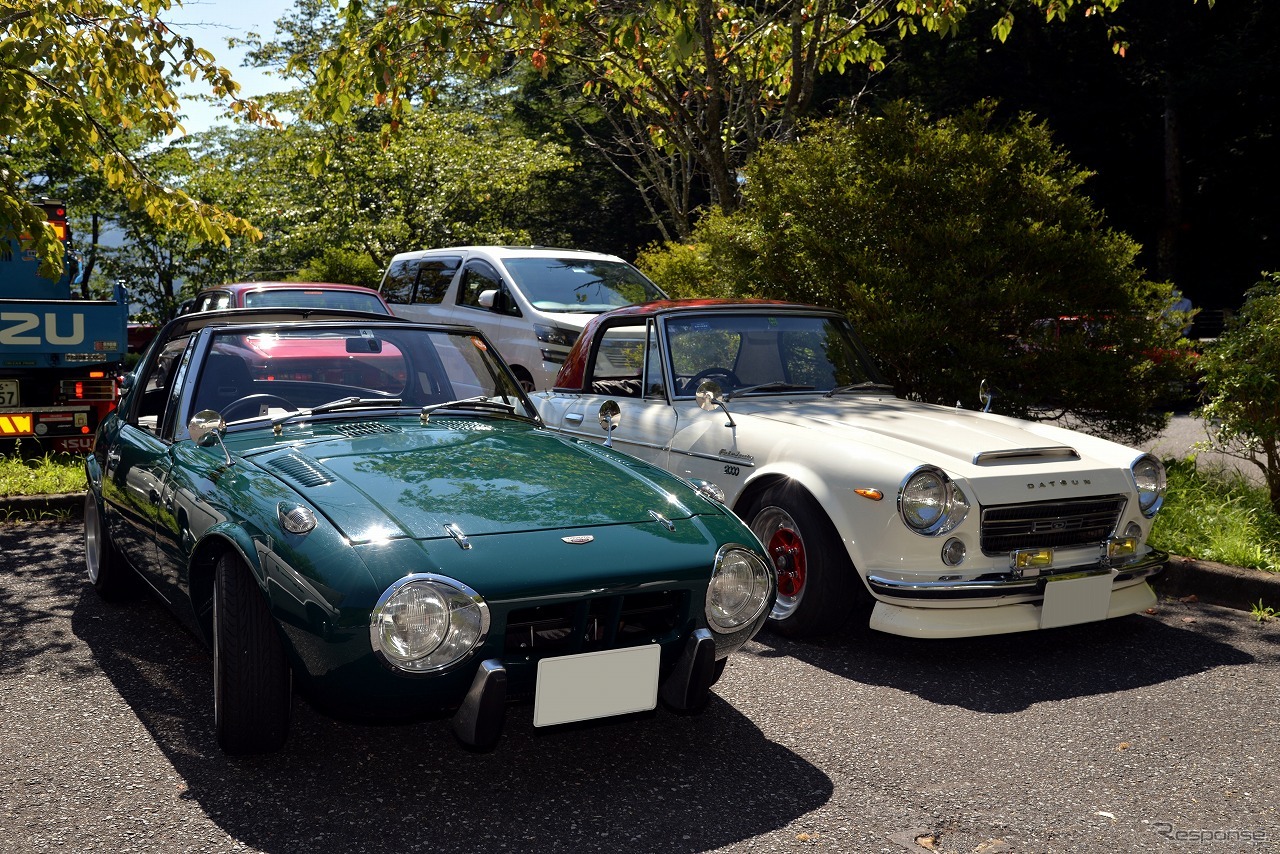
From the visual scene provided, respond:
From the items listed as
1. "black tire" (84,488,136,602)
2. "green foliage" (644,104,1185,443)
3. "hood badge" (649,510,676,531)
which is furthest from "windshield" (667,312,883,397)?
"black tire" (84,488,136,602)

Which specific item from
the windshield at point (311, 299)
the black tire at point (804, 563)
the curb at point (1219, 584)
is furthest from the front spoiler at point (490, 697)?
the windshield at point (311, 299)

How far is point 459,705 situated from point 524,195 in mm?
27131

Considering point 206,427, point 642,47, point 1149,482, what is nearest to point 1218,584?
point 1149,482

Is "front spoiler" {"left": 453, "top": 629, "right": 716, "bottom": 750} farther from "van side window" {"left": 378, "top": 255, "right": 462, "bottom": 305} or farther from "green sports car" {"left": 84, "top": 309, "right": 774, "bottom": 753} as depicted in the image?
"van side window" {"left": 378, "top": 255, "right": 462, "bottom": 305}

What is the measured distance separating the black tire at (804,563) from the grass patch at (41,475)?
5408 mm

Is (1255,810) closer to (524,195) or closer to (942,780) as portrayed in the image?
(942,780)

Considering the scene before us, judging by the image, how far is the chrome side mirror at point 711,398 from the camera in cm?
558

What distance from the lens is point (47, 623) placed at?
541 cm

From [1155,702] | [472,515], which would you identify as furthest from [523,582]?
[1155,702]

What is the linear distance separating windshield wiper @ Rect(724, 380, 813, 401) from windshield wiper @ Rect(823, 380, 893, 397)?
0.13 metres

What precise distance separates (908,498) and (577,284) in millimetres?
6948

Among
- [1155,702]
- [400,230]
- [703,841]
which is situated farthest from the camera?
[400,230]

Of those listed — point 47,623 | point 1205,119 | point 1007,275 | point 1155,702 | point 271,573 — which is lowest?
point 47,623

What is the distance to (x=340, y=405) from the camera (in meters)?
4.68
